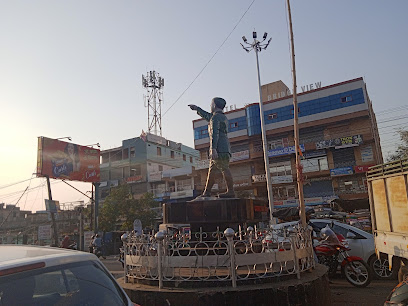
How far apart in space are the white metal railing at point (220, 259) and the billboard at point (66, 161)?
2233cm

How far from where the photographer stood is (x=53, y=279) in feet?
7.73

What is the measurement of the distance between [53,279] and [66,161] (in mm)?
27196

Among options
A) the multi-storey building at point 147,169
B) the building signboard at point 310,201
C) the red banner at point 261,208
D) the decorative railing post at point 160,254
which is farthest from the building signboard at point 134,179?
the decorative railing post at point 160,254

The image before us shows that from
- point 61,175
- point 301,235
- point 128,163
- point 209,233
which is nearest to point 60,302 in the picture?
point 301,235

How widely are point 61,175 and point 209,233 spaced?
896 inches

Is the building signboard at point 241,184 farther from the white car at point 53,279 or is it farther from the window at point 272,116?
the white car at point 53,279

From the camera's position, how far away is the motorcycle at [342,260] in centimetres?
755

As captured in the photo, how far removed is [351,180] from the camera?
3034 cm

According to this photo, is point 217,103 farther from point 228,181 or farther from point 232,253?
point 232,253

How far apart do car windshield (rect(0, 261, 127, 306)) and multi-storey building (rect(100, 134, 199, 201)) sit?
33531mm

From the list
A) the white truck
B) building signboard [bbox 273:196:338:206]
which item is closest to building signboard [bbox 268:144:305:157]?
building signboard [bbox 273:196:338:206]

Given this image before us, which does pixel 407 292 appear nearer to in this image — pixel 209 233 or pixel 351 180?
pixel 209 233

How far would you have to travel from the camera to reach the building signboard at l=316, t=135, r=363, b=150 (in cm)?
2969

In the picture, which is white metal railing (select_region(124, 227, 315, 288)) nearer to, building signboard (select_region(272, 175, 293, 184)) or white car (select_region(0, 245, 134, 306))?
white car (select_region(0, 245, 134, 306))
